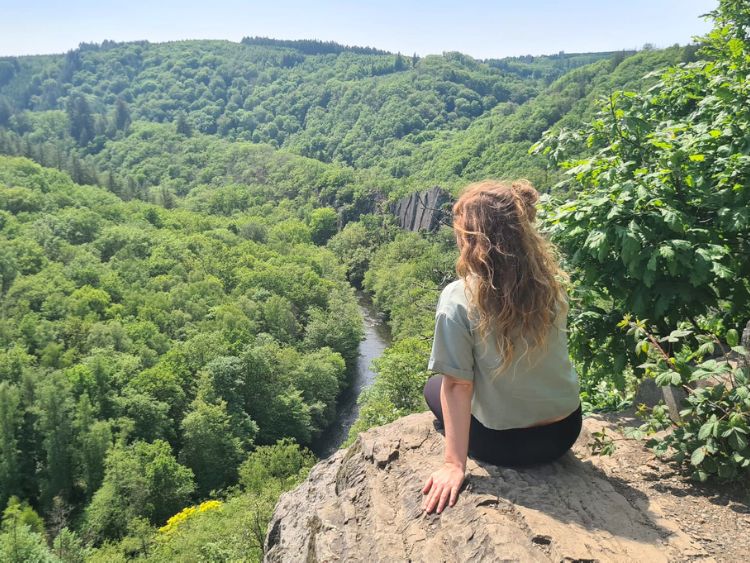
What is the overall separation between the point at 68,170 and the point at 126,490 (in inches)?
3643

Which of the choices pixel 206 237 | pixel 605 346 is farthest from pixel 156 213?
pixel 605 346

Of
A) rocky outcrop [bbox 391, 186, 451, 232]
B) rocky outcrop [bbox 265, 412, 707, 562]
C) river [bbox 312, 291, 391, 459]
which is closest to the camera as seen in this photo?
rocky outcrop [bbox 265, 412, 707, 562]

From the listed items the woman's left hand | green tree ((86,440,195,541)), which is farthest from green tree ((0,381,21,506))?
the woman's left hand

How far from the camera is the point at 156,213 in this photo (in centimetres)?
8475

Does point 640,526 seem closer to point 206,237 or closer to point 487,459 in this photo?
point 487,459

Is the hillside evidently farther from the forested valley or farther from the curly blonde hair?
the curly blonde hair

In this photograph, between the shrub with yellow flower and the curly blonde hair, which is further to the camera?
the shrub with yellow flower

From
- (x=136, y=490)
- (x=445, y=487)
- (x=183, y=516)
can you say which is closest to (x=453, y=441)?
(x=445, y=487)

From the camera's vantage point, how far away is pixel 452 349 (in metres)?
3.65

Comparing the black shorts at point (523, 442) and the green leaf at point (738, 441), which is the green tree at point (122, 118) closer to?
the black shorts at point (523, 442)

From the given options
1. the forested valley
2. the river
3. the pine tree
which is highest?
the pine tree

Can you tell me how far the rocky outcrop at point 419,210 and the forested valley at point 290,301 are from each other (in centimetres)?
256

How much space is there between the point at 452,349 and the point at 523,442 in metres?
0.99

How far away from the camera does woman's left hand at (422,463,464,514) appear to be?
3.86 m
